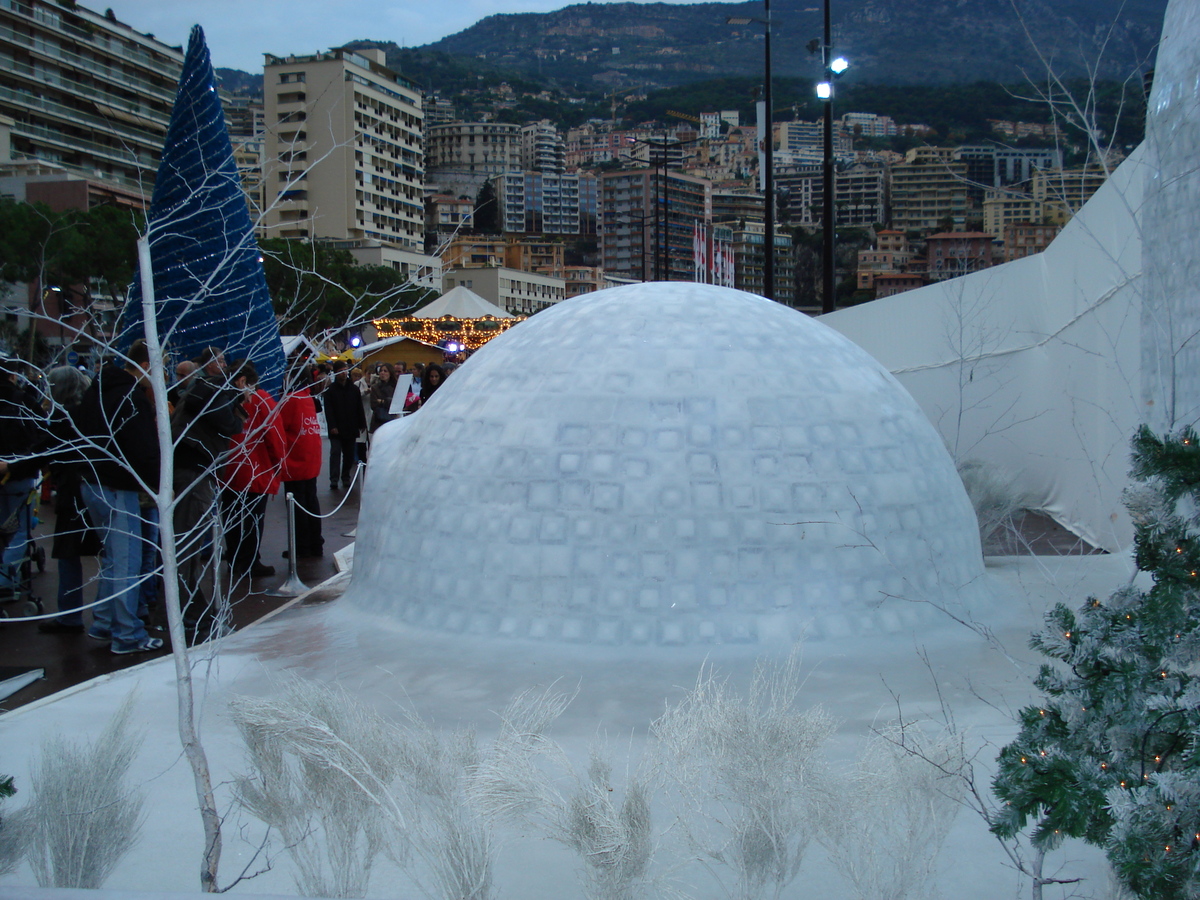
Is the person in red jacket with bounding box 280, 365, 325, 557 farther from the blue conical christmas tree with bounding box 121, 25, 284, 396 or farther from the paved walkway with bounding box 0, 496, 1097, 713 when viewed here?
the blue conical christmas tree with bounding box 121, 25, 284, 396

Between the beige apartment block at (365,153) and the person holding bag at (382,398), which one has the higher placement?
the beige apartment block at (365,153)

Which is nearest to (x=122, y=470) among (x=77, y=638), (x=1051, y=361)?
(x=77, y=638)

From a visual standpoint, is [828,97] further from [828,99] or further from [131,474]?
[131,474]

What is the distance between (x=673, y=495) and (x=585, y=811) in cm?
284

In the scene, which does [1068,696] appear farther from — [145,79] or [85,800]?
[145,79]

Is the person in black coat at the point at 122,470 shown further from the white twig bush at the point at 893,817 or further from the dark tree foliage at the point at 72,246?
the dark tree foliage at the point at 72,246

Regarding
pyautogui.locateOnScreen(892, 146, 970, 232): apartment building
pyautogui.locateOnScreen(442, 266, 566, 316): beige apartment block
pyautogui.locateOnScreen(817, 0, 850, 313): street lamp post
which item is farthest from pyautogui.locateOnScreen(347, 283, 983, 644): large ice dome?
pyautogui.locateOnScreen(892, 146, 970, 232): apartment building

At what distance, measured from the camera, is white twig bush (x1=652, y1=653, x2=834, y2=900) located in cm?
344

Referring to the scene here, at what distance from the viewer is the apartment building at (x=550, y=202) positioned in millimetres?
144375

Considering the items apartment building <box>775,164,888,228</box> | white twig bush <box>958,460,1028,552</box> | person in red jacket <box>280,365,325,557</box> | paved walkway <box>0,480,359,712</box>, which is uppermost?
apartment building <box>775,164,888,228</box>

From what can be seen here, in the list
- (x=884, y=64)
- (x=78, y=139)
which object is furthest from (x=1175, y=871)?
(x=884, y=64)

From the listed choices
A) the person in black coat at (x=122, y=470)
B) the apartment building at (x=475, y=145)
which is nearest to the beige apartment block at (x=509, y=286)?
the person in black coat at (x=122, y=470)

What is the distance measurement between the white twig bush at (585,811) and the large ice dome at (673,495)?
2.12 m

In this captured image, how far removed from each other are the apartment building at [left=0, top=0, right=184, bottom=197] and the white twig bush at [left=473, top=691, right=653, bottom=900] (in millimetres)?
54609
